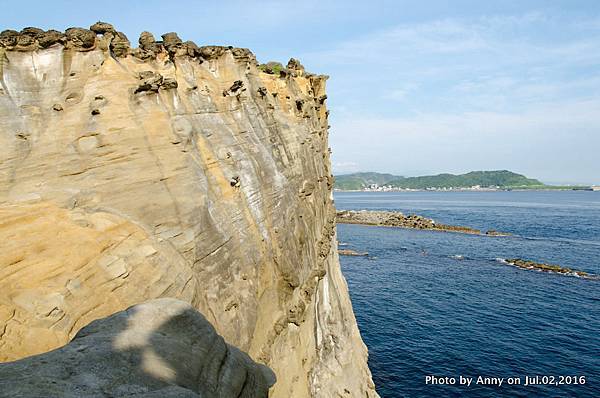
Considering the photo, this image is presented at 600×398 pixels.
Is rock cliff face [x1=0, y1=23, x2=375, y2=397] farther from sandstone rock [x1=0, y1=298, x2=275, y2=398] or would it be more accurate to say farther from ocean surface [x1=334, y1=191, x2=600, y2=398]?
ocean surface [x1=334, y1=191, x2=600, y2=398]

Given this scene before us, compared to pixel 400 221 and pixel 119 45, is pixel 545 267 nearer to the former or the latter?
pixel 400 221

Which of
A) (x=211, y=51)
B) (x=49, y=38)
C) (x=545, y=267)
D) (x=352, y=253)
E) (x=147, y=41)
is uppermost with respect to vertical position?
(x=211, y=51)

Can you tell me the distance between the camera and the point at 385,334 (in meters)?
45.4

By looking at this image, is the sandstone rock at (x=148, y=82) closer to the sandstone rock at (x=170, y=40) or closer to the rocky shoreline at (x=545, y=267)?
the sandstone rock at (x=170, y=40)

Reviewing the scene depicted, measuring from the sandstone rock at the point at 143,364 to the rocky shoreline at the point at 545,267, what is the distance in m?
74.0

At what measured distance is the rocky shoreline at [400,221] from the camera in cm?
11484

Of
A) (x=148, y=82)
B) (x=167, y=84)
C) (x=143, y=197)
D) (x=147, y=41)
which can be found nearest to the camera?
(x=143, y=197)

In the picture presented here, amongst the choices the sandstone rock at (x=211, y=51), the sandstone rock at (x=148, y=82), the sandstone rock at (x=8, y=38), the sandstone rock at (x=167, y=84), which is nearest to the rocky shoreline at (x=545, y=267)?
the sandstone rock at (x=211, y=51)

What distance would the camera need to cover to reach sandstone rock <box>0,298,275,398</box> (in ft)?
22.8

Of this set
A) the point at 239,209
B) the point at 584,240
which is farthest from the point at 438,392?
the point at 584,240

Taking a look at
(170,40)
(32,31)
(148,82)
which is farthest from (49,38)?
(170,40)

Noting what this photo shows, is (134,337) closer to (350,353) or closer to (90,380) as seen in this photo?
(90,380)

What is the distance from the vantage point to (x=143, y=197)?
14.5 metres

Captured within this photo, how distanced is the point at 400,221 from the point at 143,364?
421 feet
